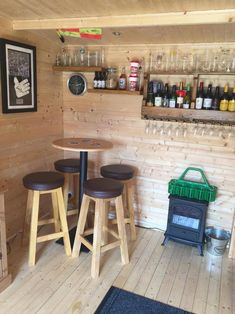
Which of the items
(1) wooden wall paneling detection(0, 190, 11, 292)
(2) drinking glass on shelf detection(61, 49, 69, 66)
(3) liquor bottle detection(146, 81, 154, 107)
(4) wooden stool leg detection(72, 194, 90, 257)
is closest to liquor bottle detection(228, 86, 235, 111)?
(3) liquor bottle detection(146, 81, 154, 107)

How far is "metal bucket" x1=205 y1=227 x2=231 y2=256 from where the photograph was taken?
252 cm

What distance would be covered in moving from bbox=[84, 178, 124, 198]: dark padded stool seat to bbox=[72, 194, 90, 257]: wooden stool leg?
0.36ft

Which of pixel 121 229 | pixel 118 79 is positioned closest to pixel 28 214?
pixel 121 229

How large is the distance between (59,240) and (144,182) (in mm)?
1058

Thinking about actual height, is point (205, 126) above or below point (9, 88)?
below

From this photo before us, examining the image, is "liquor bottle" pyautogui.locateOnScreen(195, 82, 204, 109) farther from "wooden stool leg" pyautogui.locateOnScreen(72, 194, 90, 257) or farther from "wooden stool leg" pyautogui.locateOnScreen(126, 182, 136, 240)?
"wooden stool leg" pyautogui.locateOnScreen(72, 194, 90, 257)

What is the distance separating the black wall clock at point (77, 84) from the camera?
304cm

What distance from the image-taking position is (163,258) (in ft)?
8.23

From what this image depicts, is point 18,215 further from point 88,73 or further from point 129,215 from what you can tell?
point 88,73

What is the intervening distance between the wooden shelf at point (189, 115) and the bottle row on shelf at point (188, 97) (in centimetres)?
4

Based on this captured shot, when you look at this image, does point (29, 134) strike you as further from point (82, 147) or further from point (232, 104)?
point (232, 104)

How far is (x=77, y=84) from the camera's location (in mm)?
3078

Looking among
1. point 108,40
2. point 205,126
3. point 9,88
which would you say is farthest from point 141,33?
point 9,88

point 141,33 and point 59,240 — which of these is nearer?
point 141,33
